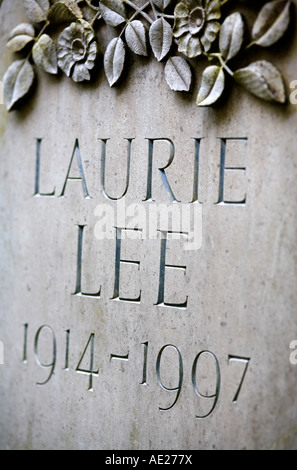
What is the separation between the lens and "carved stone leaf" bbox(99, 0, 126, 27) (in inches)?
59.4

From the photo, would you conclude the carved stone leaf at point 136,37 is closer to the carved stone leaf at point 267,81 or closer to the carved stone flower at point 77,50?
the carved stone flower at point 77,50

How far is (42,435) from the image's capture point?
5.55ft

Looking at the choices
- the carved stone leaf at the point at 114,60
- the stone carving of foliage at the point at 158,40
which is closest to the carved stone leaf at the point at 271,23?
the stone carving of foliage at the point at 158,40

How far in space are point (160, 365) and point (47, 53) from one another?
0.91 meters

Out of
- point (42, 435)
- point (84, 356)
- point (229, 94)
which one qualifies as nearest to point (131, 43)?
point (229, 94)

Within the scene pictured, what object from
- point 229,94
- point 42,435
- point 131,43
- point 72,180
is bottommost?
point 42,435

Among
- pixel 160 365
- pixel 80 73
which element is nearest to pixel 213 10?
pixel 80 73

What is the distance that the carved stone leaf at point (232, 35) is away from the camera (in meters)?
1.32

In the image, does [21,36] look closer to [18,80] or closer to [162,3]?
[18,80]

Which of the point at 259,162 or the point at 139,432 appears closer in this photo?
the point at 259,162

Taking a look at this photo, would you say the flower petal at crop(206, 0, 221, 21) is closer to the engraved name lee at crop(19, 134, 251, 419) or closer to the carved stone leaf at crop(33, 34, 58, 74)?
the engraved name lee at crop(19, 134, 251, 419)

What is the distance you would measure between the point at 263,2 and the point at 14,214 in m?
0.92

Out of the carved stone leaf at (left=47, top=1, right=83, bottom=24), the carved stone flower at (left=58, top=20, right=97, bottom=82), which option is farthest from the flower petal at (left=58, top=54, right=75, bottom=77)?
the carved stone leaf at (left=47, top=1, right=83, bottom=24)
